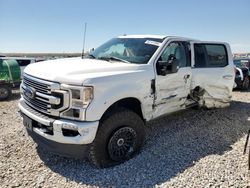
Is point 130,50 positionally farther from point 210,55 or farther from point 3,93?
point 3,93

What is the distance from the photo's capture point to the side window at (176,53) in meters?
4.94

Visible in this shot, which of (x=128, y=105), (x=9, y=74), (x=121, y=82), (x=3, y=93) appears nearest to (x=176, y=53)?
(x=128, y=105)

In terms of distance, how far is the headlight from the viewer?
11.4 ft

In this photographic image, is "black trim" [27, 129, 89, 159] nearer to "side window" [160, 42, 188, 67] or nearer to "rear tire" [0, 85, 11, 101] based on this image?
"side window" [160, 42, 188, 67]

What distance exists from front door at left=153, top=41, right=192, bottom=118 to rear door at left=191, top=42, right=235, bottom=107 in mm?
271

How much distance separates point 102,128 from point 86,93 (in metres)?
0.62

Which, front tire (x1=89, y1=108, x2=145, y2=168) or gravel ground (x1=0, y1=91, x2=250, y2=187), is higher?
front tire (x1=89, y1=108, x2=145, y2=168)

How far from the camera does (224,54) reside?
6977mm

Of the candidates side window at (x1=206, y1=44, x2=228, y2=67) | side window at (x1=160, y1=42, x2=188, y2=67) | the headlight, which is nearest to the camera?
the headlight

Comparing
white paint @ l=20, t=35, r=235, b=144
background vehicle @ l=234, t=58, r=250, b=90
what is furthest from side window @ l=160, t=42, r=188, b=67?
background vehicle @ l=234, t=58, r=250, b=90

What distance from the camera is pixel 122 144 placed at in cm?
413

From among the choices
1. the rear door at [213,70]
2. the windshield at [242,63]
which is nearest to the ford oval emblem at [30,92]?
the rear door at [213,70]

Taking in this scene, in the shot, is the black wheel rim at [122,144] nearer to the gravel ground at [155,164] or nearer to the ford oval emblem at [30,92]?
the gravel ground at [155,164]

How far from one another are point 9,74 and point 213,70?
9.18m
